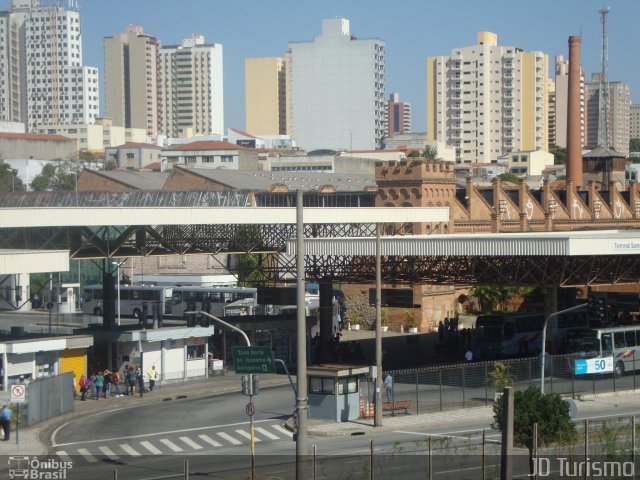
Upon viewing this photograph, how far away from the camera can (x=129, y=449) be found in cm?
3512

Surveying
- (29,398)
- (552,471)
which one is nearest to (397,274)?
(29,398)

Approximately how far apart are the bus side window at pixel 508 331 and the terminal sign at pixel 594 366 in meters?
11.1

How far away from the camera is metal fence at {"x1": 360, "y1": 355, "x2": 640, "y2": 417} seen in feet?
140

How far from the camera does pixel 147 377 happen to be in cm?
5012

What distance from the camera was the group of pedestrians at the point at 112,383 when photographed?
46281mm

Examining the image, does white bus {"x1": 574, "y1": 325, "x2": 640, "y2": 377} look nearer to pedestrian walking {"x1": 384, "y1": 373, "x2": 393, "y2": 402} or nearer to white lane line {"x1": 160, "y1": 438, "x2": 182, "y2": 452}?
pedestrian walking {"x1": 384, "y1": 373, "x2": 393, "y2": 402}

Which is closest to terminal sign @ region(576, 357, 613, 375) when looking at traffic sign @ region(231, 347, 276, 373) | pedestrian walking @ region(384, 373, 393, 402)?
pedestrian walking @ region(384, 373, 393, 402)

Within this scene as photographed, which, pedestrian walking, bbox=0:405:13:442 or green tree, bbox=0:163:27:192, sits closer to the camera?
pedestrian walking, bbox=0:405:13:442

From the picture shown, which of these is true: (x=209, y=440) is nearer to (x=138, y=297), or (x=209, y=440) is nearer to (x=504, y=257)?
(x=504, y=257)

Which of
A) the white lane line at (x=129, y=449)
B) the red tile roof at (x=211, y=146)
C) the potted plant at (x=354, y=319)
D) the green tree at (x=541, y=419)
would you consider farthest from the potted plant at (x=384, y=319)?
the red tile roof at (x=211, y=146)

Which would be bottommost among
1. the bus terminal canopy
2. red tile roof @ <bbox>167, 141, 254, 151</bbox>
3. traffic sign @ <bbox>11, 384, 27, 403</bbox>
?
traffic sign @ <bbox>11, 384, 27, 403</bbox>

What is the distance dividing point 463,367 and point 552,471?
702 inches

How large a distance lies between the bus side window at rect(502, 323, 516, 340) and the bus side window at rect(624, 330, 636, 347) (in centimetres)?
1002

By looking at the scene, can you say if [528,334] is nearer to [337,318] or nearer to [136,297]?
[337,318]
